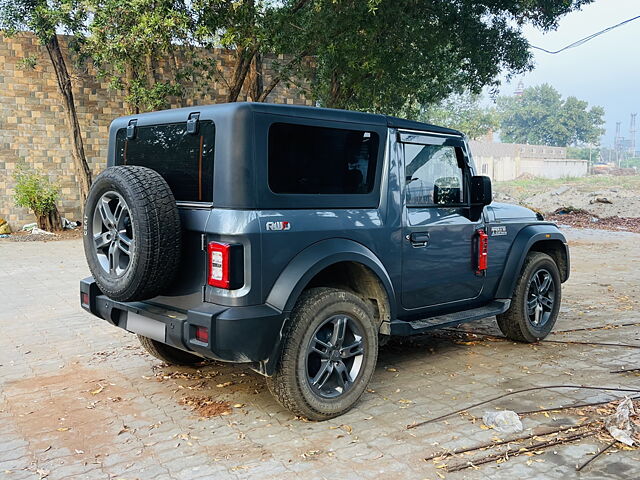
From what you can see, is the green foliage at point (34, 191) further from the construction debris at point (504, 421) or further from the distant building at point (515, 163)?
the distant building at point (515, 163)

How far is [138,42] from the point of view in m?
12.6

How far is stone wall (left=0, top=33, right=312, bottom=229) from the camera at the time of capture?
15.4 m

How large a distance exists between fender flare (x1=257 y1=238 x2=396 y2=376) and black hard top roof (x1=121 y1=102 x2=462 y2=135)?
88 centimetres

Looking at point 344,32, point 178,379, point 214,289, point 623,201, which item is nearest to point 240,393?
point 178,379

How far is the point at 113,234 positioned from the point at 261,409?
63.6 inches

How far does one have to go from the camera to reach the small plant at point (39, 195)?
15.1 meters

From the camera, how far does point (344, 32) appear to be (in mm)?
12867

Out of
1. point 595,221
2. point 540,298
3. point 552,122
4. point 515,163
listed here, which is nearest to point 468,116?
point 515,163

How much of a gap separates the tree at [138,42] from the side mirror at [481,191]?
344 inches

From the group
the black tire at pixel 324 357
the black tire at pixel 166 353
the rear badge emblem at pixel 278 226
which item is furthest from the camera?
the black tire at pixel 166 353

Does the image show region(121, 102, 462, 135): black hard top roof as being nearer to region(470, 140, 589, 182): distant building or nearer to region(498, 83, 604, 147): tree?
region(470, 140, 589, 182): distant building

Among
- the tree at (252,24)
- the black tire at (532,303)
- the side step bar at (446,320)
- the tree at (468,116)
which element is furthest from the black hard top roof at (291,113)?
the tree at (468,116)

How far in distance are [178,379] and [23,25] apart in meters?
13.1

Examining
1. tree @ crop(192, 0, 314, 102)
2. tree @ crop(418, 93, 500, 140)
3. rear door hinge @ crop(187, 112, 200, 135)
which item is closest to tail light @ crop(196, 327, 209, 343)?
rear door hinge @ crop(187, 112, 200, 135)
